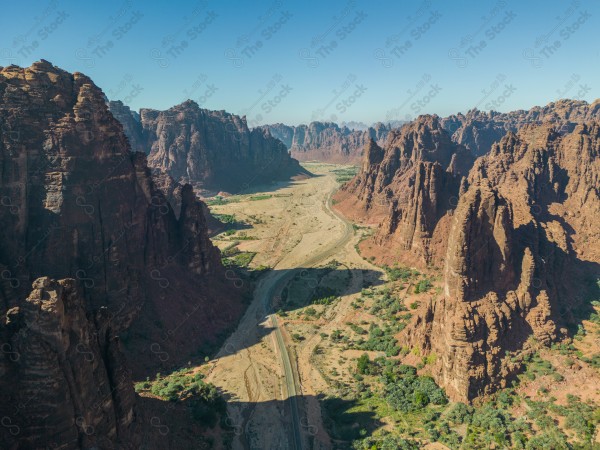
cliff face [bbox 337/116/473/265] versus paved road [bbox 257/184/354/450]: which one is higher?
cliff face [bbox 337/116/473/265]

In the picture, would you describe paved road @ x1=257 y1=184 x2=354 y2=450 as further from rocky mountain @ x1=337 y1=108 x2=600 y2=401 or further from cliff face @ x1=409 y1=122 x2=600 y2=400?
cliff face @ x1=409 y1=122 x2=600 y2=400

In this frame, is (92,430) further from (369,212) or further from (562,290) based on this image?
(369,212)

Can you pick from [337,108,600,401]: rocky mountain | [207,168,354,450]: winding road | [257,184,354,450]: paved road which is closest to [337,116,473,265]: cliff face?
[337,108,600,401]: rocky mountain

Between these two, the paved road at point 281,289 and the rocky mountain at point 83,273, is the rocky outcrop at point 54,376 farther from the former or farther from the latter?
the paved road at point 281,289

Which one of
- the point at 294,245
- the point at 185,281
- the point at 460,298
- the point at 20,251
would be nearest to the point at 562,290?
the point at 460,298

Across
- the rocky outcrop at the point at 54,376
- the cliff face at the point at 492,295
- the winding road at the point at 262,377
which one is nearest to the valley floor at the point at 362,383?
the winding road at the point at 262,377

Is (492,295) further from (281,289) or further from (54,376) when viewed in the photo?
(54,376)
